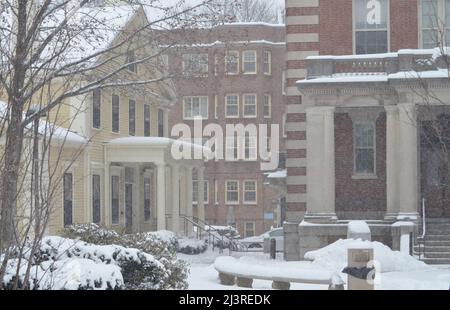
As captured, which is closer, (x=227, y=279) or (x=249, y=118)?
(x=227, y=279)

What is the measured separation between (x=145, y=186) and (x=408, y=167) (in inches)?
662

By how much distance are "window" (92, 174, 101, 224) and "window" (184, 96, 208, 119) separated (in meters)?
26.7

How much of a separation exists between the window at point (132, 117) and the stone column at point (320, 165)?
12.2 m

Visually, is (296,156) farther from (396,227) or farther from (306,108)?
(396,227)

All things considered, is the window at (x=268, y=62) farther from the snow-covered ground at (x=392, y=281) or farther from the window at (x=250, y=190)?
the snow-covered ground at (x=392, y=281)


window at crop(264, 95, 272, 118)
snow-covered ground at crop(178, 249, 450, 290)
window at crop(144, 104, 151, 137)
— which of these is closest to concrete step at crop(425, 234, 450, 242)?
snow-covered ground at crop(178, 249, 450, 290)

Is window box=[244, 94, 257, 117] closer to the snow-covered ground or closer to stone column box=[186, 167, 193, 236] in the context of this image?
stone column box=[186, 167, 193, 236]

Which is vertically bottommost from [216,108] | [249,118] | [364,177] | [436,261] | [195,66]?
[436,261]

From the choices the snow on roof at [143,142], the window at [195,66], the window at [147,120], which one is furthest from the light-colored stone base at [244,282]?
the window at [147,120]

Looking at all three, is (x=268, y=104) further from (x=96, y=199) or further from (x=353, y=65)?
(x=353, y=65)

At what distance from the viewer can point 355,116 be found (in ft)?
88.0

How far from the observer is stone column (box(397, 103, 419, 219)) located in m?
24.3

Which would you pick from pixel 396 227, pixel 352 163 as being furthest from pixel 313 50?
pixel 396 227

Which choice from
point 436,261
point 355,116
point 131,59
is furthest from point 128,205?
point 436,261
